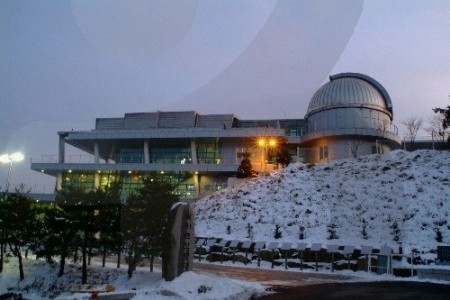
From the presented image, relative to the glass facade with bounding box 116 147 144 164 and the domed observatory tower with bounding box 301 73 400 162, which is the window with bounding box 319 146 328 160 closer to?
the domed observatory tower with bounding box 301 73 400 162

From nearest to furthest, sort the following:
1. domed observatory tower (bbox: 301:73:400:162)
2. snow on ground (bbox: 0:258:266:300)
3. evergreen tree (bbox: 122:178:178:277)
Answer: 1. snow on ground (bbox: 0:258:266:300)
2. evergreen tree (bbox: 122:178:178:277)
3. domed observatory tower (bbox: 301:73:400:162)

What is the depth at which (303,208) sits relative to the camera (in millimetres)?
Answer: 31750

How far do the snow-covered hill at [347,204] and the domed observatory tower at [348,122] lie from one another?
7.47 m

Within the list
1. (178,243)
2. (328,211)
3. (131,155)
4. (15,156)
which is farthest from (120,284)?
(131,155)

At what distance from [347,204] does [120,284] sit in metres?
18.9

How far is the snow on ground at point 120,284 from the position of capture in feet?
43.3

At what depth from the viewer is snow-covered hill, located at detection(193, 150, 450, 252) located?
2639 cm

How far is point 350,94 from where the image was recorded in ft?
162

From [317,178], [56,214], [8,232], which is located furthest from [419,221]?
[8,232]

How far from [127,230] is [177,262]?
4.26 m

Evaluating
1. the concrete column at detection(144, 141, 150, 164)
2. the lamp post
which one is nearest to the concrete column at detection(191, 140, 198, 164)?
the concrete column at detection(144, 141, 150, 164)

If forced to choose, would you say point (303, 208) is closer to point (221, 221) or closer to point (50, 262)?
point (221, 221)

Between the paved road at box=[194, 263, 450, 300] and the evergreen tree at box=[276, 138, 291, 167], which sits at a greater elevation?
the evergreen tree at box=[276, 138, 291, 167]

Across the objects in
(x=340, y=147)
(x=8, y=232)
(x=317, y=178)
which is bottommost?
(x=8, y=232)
